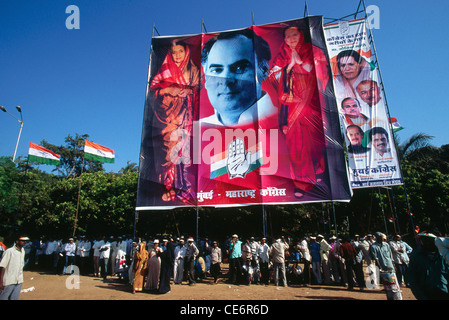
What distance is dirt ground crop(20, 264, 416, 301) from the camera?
25.7ft

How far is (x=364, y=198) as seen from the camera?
58.5 ft

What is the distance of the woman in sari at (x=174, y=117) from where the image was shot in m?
13.1

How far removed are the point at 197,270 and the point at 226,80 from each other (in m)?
9.50

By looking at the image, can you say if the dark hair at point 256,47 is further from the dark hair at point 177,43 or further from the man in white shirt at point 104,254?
the man in white shirt at point 104,254

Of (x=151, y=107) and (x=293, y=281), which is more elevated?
(x=151, y=107)

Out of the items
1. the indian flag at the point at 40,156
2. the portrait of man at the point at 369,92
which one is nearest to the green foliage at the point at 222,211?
the indian flag at the point at 40,156

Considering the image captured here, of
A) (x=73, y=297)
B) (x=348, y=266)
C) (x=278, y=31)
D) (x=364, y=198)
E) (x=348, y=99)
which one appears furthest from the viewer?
(x=364, y=198)

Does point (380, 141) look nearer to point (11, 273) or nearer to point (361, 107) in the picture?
point (361, 107)

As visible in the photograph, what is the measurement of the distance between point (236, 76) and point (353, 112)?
604 cm

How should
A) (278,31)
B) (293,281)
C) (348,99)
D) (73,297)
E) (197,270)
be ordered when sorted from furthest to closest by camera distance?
(278,31), (348,99), (197,270), (293,281), (73,297)

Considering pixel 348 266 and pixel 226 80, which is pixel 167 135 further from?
pixel 348 266

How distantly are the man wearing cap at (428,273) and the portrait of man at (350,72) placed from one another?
972 centimetres

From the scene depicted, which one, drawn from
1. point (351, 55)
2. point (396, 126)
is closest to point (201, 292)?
point (351, 55)

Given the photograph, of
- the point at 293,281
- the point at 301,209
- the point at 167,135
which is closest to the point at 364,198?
the point at 301,209
